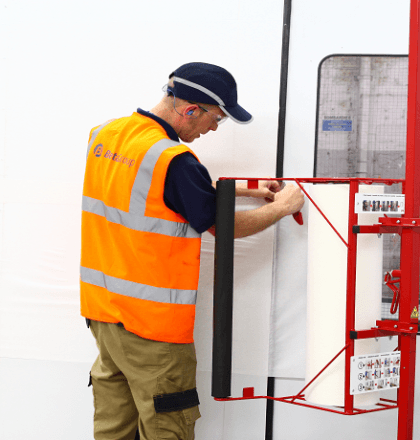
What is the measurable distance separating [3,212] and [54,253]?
256 mm

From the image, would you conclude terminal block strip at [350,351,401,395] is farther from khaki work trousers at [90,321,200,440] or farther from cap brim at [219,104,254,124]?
cap brim at [219,104,254,124]

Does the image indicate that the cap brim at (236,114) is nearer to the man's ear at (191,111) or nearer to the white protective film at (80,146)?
the man's ear at (191,111)

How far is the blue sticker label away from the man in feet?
1.12

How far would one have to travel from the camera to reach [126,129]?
1415mm

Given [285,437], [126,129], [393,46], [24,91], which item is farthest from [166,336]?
[393,46]

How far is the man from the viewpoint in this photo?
4.37ft

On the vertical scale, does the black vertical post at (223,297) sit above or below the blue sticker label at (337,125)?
below

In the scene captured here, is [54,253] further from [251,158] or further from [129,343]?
[251,158]

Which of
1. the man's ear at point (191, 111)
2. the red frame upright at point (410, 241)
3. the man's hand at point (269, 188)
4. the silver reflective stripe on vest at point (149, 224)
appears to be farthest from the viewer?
the man's hand at point (269, 188)

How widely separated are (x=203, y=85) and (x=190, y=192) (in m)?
0.34

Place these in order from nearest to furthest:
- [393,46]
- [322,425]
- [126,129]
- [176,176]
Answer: [176,176] < [126,129] < [393,46] < [322,425]

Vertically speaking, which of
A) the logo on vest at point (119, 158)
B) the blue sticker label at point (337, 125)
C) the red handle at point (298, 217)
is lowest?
the red handle at point (298, 217)

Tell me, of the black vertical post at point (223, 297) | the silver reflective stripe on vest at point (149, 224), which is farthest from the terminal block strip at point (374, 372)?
the silver reflective stripe on vest at point (149, 224)

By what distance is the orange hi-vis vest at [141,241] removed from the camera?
1.33m
